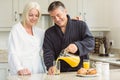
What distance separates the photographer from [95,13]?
4.61 m

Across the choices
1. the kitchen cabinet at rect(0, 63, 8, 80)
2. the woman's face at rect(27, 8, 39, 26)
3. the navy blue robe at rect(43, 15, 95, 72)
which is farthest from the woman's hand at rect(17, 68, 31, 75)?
the kitchen cabinet at rect(0, 63, 8, 80)

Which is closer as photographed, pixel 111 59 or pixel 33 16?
pixel 33 16

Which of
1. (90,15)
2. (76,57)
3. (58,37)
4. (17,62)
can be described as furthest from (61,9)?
(90,15)

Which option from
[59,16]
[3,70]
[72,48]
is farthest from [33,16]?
[3,70]

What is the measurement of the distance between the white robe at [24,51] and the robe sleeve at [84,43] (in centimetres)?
39

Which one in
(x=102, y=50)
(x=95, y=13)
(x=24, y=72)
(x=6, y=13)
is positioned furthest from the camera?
(x=95, y=13)

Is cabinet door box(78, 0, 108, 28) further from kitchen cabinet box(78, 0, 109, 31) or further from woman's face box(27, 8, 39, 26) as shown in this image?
woman's face box(27, 8, 39, 26)

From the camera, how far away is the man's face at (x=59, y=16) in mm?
2225

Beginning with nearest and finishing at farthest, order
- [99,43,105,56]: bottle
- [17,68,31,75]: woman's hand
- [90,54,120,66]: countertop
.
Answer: [17,68,31,75]: woman's hand → [90,54,120,66]: countertop → [99,43,105,56]: bottle

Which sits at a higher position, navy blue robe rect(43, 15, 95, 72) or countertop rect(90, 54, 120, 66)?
navy blue robe rect(43, 15, 95, 72)

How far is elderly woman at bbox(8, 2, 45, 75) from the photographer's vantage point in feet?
7.64

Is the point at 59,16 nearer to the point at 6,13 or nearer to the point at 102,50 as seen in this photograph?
the point at 6,13

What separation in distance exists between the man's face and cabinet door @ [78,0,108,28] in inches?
89.6

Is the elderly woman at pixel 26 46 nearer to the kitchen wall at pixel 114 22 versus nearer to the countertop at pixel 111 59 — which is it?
the countertop at pixel 111 59
